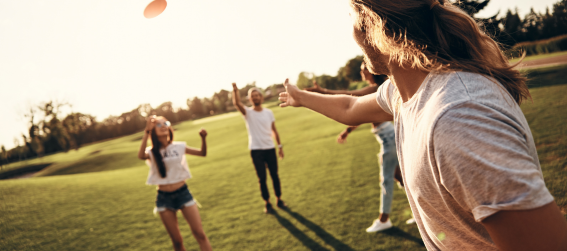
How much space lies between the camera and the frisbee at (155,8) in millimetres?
2316

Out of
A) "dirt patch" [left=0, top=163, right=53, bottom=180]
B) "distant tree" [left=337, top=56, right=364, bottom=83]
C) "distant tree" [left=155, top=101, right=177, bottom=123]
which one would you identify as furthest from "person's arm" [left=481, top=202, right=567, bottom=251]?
"distant tree" [left=155, top=101, right=177, bottom=123]

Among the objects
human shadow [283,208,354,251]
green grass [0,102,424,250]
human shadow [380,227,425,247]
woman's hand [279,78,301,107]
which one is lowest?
human shadow [380,227,425,247]

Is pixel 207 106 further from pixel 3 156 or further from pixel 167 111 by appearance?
pixel 3 156

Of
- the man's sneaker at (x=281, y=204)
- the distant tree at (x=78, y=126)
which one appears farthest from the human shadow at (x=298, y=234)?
the distant tree at (x=78, y=126)

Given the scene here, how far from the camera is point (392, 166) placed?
14.8ft

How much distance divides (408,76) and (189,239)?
579cm

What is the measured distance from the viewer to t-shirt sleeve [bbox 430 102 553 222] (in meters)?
0.74

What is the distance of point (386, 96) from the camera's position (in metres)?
1.60

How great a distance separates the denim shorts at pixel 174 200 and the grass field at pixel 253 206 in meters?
1.43

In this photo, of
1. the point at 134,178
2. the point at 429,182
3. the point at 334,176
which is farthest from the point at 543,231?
the point at 134,178

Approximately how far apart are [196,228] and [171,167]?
1.04m

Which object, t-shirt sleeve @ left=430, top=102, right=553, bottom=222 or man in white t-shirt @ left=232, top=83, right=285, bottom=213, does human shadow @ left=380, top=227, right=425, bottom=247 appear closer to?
man in white t-shirt @ left=232, top=83, right=285, bottom=213

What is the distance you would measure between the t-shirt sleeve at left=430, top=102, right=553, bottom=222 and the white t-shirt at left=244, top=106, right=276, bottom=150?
19.1ft

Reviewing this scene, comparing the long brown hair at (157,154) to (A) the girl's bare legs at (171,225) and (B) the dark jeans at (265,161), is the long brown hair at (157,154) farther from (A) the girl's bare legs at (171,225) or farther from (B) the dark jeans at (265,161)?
(B) the dark jeans at (265,161)
